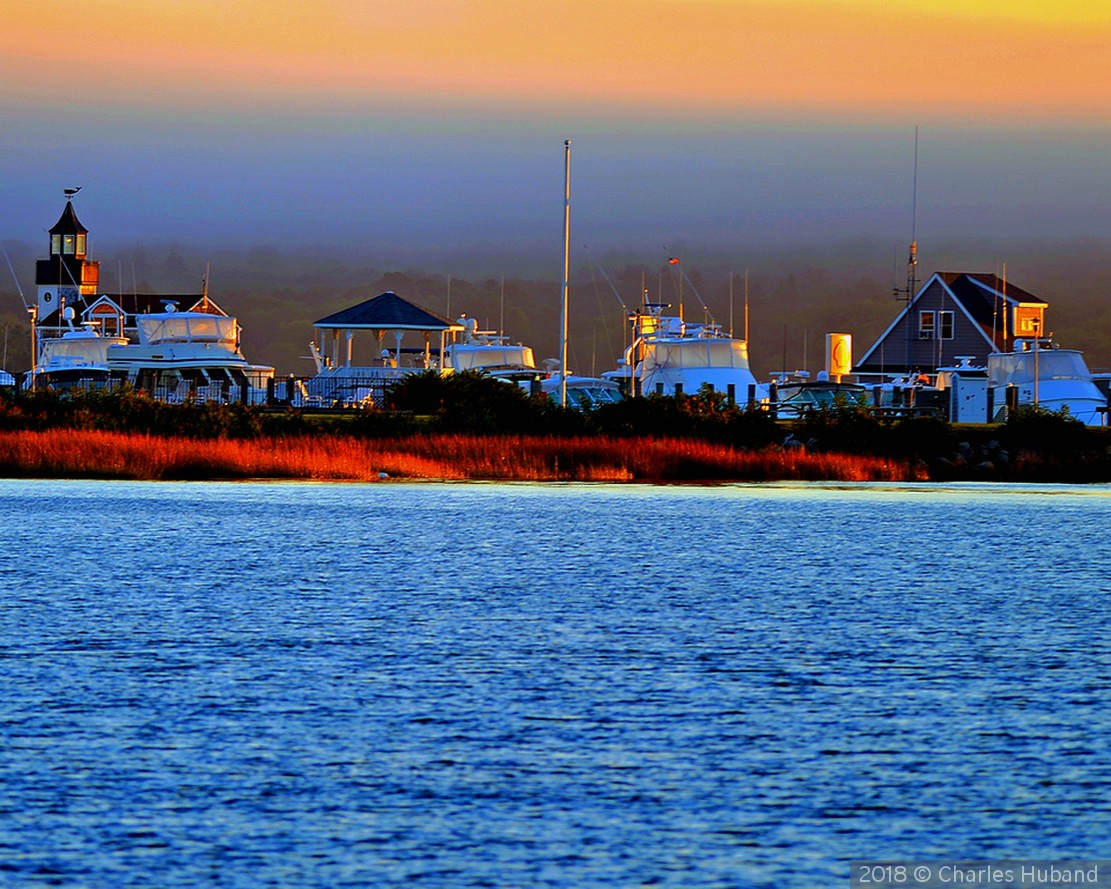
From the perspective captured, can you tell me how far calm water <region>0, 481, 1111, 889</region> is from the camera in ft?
17.4

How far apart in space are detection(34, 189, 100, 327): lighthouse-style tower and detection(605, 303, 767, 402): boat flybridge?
3120 inches

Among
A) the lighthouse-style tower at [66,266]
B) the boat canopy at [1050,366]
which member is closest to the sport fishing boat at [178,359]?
the boat canopy at [1050,366]

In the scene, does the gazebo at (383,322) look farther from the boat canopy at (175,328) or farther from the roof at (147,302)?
the roof at (147,302)

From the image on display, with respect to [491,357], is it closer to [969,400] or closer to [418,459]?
[969,400]

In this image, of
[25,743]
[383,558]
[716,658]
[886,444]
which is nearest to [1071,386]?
[886,444]

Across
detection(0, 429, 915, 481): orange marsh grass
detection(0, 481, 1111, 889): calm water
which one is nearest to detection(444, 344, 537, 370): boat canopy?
detection(0, 429, 915, 481): orange marsh grass

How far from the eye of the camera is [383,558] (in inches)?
568

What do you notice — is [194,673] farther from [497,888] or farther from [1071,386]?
[1071,386]

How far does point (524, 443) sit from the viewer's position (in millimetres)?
31656

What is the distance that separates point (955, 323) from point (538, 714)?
204 feet

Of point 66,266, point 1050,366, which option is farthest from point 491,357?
point 66,266

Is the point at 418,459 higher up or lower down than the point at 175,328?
lower down

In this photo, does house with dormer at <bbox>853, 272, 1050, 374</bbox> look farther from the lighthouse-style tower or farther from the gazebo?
the lighthouse-style tower

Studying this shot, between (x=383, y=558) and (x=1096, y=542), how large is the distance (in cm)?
759
